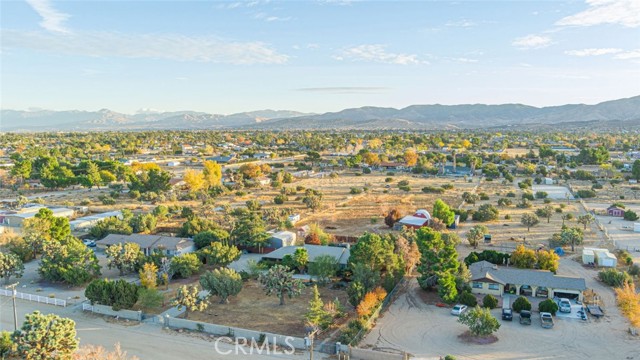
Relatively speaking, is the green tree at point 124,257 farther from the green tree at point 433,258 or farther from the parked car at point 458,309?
the parked car at point 458,309

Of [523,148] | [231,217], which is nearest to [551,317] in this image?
[231,217]

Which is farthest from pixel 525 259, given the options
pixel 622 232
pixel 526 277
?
pixel 622 232


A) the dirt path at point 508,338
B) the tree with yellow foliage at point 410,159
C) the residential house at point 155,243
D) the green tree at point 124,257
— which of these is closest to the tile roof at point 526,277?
the dirt path at point 508,338

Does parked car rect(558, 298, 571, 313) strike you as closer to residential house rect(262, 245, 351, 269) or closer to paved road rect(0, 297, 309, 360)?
residential house rect(262, 245, 351, 269)

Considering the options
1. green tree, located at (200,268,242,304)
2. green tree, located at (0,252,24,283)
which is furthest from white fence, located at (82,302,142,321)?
green tree, located at (0,252,24,283)

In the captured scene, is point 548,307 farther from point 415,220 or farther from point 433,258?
point 415,220
